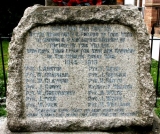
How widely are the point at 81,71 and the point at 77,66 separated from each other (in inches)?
2.4

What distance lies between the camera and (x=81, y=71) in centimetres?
291

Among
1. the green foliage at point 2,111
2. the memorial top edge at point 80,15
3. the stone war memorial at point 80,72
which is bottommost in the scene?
the green foliage at point 2,111

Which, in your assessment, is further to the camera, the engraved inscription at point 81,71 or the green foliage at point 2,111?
the green foliage at point 2,111

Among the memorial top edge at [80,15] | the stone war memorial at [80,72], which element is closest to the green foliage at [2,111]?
the stone war memorial at [80,72]

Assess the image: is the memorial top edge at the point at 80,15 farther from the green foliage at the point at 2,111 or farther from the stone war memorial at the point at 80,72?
the green foliage at the point at 2,111

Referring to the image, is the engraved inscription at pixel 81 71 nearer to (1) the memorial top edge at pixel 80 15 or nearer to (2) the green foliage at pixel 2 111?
(1) the memorial top edge at pixel 80 15

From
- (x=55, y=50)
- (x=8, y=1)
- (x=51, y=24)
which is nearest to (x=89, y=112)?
(x=55, y=50)

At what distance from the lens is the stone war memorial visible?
2.77 metres

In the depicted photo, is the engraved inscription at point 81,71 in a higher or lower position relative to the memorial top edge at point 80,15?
lower

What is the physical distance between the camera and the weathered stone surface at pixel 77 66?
275cm

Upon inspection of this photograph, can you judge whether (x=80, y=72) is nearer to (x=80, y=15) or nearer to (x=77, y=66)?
(x=77, y=66)

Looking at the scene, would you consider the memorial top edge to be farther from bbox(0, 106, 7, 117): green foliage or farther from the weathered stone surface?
bbox(0, 106, 7, 117): green foliage

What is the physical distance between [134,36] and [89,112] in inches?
33.0

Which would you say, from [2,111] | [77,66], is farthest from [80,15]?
[2,111]
